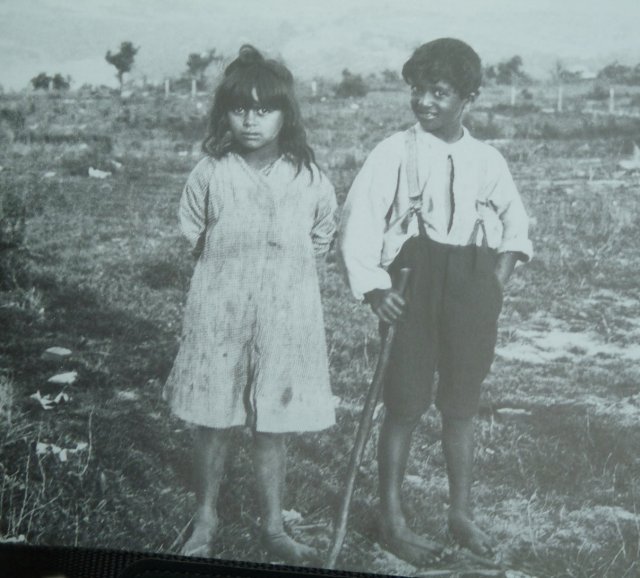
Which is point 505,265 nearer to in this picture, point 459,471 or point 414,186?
point 414,186

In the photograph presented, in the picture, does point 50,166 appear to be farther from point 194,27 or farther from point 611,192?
point 611,192

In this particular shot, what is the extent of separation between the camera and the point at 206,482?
96.8 inches

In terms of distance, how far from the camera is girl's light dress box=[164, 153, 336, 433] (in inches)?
93.9

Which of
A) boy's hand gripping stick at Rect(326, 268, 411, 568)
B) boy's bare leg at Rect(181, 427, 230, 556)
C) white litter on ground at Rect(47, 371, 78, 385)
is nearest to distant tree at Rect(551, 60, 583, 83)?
boy's hand gripping stick at Rect(326, 268, 411, 568)

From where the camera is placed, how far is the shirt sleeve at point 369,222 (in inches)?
91.4

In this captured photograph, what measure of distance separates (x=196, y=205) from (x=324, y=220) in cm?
36

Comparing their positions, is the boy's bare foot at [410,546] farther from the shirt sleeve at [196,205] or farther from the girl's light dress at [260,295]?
the shirt sleeve at [196,205]

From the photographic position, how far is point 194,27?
2637 millimetres

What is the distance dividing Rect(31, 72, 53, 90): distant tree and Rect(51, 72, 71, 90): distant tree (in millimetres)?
18

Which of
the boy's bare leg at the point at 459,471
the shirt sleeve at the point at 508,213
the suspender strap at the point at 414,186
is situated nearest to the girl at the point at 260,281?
the suspender strap at the point at 414,186

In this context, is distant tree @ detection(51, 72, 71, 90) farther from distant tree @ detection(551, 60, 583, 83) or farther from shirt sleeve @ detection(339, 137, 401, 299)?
distant tree @ detection(551, 60, 583, 83)

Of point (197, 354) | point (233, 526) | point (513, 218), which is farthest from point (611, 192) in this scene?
point (233, 526)

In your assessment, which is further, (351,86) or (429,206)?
(351,86)

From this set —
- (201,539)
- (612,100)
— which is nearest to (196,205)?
(201,539)
